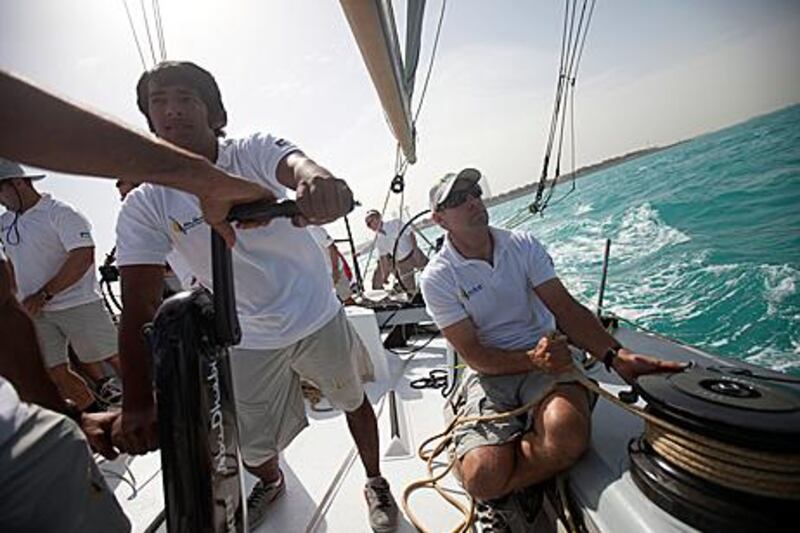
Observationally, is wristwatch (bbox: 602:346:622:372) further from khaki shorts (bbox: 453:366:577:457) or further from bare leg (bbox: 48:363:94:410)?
bare leg (bbox: 48:363:94:410)

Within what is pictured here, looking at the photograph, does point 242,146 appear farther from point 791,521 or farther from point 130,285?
point 791,521

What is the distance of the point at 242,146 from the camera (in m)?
1.31

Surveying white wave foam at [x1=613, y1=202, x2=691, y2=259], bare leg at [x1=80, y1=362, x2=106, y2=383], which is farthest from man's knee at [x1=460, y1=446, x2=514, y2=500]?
white wave foam at [x1=613, y1=202, x2=691, y2=259]

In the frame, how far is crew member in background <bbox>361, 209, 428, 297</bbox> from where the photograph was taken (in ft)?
16.8

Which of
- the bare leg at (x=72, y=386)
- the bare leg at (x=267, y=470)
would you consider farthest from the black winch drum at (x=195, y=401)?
the bare leg at (x=72, y=386)

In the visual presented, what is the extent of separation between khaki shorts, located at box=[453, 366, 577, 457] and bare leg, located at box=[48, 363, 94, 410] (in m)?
1.42

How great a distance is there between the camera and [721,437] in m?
0.86

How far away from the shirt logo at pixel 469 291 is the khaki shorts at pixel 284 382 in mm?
436

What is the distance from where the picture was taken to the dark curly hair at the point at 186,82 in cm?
118

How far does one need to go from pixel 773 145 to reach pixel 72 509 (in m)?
15.6

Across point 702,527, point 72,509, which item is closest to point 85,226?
point 72,509

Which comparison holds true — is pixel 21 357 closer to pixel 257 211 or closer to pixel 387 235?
pixel 257 211

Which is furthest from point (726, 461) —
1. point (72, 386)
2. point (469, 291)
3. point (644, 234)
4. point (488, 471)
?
point (644, 234)

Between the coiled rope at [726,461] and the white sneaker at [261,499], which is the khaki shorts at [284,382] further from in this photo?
the coiled rope at [726,461]
